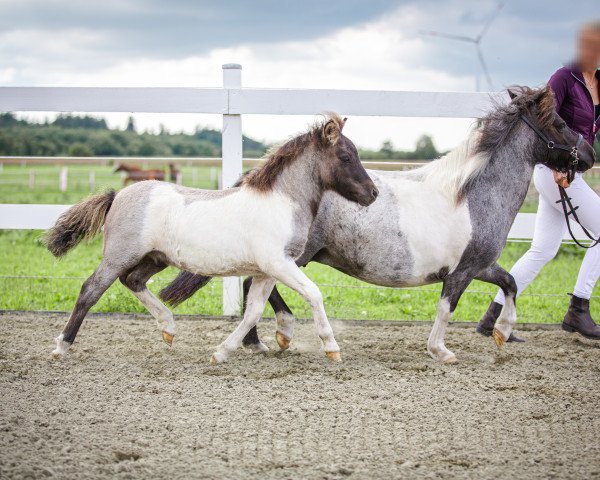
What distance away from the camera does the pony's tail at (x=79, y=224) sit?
519 cm

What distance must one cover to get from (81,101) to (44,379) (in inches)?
113

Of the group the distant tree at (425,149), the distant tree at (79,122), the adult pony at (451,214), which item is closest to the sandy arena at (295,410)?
the adult pony at (451,214)

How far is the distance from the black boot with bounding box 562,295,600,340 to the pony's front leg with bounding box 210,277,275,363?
2573 millimetres

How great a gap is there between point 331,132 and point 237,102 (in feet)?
5.90

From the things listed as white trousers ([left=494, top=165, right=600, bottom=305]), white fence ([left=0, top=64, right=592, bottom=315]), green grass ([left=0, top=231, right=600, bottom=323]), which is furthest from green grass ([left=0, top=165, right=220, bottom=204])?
white trousers ([left=494, top=165, right=600, bottom=305])

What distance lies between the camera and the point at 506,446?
3512 millimetres

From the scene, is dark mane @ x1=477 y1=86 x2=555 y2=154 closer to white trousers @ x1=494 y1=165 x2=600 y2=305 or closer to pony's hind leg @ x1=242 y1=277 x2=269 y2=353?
white trousers @ x1=494 y1=165 x2=600 y2=305

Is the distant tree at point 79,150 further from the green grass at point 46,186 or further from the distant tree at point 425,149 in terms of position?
the distant tree at point 425,149

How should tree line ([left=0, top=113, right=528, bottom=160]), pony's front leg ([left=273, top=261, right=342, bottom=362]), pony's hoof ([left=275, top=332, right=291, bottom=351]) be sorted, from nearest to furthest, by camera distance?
pony's front leg ([left=273, top=261, right=342, bottom=362]), pony's hoof ([left=275, top=332, right=291, bottom=351]), tree line ([left=0, top=113, right=528, bottom=160])

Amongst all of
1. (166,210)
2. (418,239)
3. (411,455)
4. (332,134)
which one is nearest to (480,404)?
(411,455)

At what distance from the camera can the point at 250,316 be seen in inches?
200

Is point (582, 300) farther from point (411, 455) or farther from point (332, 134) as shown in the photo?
point (411, 455)

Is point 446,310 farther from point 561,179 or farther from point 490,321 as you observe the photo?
point 561,179

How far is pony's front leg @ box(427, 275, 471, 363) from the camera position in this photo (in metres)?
5.12
